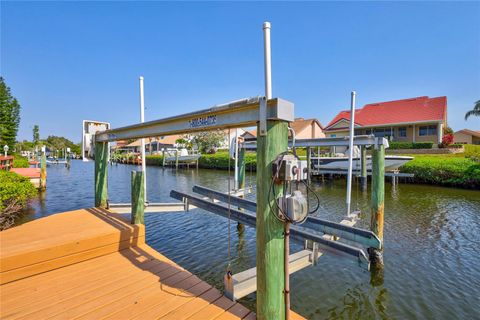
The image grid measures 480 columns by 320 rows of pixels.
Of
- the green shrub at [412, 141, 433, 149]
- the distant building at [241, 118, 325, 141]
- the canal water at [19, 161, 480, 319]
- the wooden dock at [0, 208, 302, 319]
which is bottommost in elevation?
the canal water at [19, 161, 480, 319]

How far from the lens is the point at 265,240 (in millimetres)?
2695

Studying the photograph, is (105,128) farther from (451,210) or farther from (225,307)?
(451,210)

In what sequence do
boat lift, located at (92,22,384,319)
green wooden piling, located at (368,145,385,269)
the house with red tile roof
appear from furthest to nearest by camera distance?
the house with red tile roof < green wooden piling, located at (368,145,385,269) < boat lift, located at (92,22,384,319)

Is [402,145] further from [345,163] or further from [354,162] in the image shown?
[354,162]

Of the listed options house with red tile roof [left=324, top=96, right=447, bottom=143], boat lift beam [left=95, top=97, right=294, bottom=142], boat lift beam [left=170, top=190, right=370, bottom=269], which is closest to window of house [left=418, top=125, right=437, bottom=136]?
house with red tile roof [left=324, top=96, right=447, bottom=143]

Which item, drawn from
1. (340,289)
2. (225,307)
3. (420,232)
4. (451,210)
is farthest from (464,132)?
(225,307)

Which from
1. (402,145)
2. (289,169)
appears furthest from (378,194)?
(402,145)

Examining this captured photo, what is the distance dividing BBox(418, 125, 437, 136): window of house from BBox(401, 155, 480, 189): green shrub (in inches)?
454

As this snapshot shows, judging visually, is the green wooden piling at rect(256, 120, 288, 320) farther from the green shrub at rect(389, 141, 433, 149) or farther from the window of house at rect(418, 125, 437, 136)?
the window of house at rect(418, 125, 437, 136)

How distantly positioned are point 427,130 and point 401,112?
351cm

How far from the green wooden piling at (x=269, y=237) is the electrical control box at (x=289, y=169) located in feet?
0.38

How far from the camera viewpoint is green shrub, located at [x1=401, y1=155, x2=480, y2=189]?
1627cm

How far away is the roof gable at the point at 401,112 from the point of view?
27.9 meters

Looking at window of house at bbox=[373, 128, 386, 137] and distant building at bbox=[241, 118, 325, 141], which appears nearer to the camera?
window of house at bbox=[373, 128, 386, 137]
